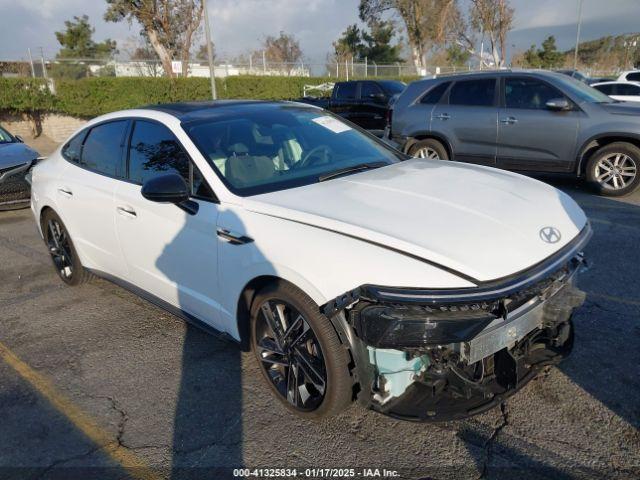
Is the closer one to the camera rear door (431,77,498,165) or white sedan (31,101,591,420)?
white sedan (31,101,591,420)

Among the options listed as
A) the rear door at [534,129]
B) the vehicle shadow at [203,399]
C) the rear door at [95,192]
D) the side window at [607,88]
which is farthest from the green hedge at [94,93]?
the vehicle shadow at [203,399]

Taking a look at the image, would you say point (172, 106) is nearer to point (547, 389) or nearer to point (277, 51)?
point (547, 389)

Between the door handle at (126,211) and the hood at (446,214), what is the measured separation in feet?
3.63

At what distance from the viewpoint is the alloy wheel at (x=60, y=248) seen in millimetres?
4789

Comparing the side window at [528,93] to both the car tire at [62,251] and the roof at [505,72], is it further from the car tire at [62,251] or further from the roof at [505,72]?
the car tire at [62,251]

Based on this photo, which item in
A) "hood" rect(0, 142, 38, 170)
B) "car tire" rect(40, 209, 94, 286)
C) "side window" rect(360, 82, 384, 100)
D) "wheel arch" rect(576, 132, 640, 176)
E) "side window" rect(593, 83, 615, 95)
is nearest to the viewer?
"car tire" rect(40, 209, 94, 286)

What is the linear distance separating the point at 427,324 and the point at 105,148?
3086 mm

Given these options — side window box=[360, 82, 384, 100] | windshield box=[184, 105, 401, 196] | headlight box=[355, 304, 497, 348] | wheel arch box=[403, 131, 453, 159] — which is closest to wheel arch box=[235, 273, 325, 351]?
headlight box=[355, 304, 497, 348]

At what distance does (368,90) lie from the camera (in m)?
15.0

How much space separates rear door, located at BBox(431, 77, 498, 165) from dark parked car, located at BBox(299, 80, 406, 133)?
20.8 feet

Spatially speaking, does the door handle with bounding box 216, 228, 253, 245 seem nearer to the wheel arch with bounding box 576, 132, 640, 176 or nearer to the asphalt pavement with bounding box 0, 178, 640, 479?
the asphalt pavement with bounding box 0, 178, 640, 479

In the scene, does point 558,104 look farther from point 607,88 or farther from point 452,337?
point 607,88

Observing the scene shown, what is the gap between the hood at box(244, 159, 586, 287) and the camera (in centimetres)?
231

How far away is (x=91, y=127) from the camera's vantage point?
14.5 feet
